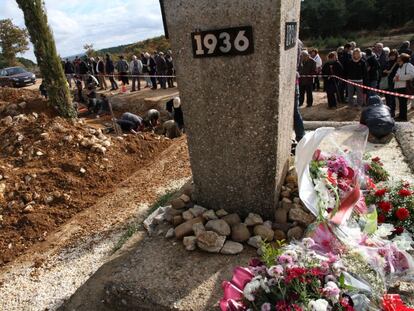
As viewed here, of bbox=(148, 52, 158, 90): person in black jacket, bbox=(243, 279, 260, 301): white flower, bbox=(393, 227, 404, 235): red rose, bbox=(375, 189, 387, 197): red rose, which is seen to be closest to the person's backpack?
bbox=(375, 189, 387, 197): red rose

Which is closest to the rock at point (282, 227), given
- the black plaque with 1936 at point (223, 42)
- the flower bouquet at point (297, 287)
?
the flower bouquet at point (297, 287)

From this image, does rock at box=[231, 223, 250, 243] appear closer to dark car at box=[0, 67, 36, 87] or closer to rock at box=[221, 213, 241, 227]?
rock at box=[221, 213, 241, 227]

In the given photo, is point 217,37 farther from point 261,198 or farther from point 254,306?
point 254,306

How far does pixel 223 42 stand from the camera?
115 inches

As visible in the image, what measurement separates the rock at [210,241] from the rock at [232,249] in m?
0.04

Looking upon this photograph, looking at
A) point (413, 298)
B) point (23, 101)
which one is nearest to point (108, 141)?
point (413, 298)

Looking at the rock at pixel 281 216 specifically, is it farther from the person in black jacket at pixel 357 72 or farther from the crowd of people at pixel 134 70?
the crowd of people at pixel 134 70

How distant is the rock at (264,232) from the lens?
315 centimetres

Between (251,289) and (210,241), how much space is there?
931mm

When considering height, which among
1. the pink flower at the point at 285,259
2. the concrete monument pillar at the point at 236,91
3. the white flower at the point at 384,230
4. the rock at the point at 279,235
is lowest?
the white flower at the point at 384,230

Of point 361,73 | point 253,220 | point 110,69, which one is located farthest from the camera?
point 110,69

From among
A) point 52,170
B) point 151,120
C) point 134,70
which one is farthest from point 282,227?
point 134,70

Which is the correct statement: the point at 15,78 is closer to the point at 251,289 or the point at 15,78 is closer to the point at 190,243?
the point at 190,243

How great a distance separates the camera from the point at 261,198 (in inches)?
134
